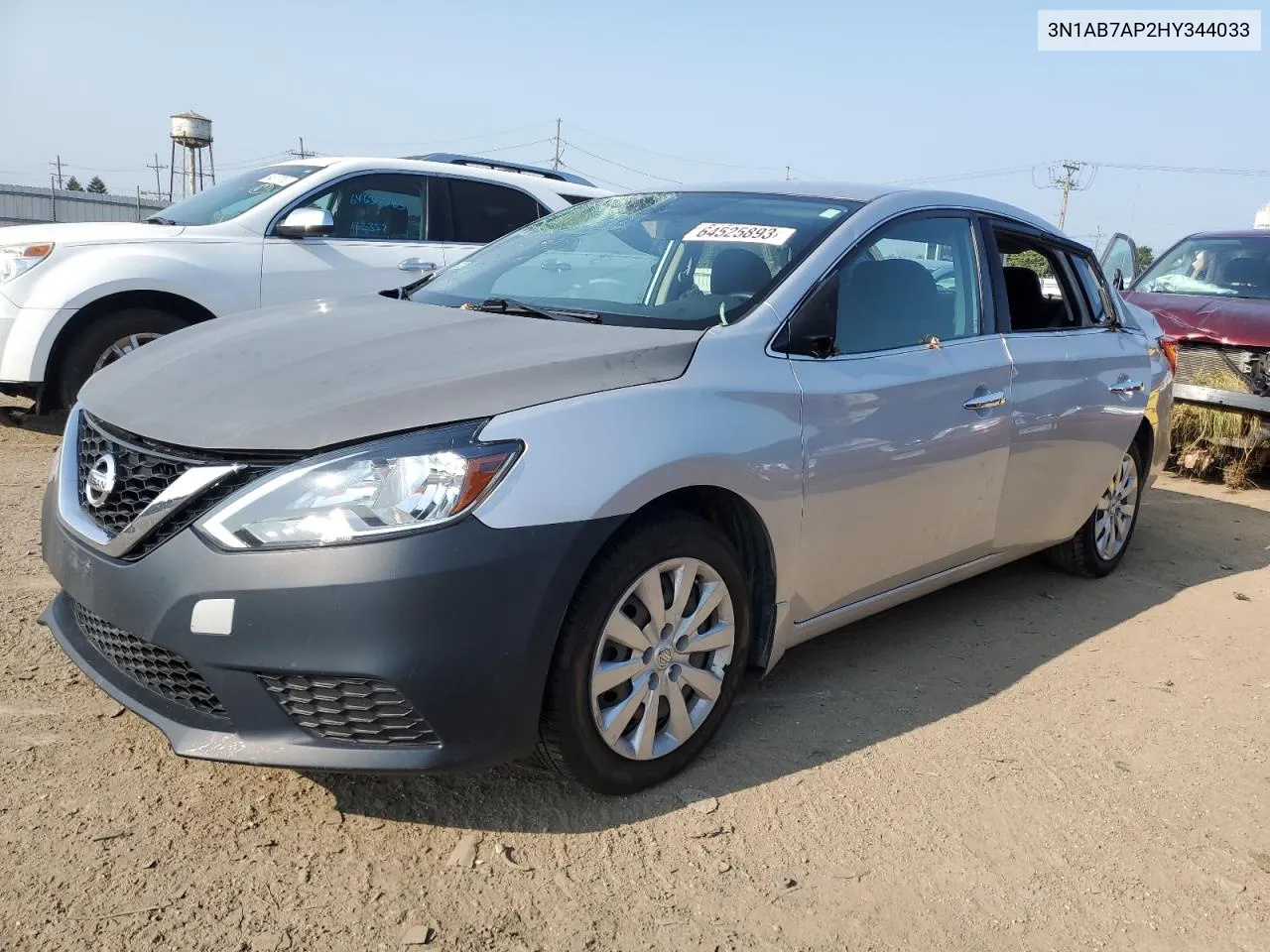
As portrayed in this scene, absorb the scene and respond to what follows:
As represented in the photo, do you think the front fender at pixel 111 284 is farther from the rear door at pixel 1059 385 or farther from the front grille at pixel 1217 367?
the front grille at pixel 1217 367

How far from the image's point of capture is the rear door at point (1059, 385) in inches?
158

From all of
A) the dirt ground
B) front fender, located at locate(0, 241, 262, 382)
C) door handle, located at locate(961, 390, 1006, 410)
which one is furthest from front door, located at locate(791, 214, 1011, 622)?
front fender, located at locate(0, 241, 262, 382)

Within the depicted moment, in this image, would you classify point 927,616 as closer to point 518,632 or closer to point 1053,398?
point 1053,398

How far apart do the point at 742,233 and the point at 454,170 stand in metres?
4.24

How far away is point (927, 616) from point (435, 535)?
2694 millimetres

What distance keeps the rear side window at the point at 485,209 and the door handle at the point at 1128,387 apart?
13.6ft

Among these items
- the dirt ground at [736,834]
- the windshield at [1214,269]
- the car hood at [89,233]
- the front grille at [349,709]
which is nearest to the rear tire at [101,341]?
the car hood at [89,233]

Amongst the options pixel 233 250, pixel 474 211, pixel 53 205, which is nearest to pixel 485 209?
pixel 474 211

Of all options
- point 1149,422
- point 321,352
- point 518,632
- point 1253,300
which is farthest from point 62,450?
point 1253,300

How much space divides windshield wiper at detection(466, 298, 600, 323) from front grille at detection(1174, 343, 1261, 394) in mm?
5409

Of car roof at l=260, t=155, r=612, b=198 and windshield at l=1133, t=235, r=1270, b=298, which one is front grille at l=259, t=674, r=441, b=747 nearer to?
car roof at l=260, t=155, r=612, b=198

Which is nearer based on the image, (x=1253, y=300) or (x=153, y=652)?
(x=153, y=652)

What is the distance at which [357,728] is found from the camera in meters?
2.39

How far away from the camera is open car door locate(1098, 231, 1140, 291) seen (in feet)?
26.0
